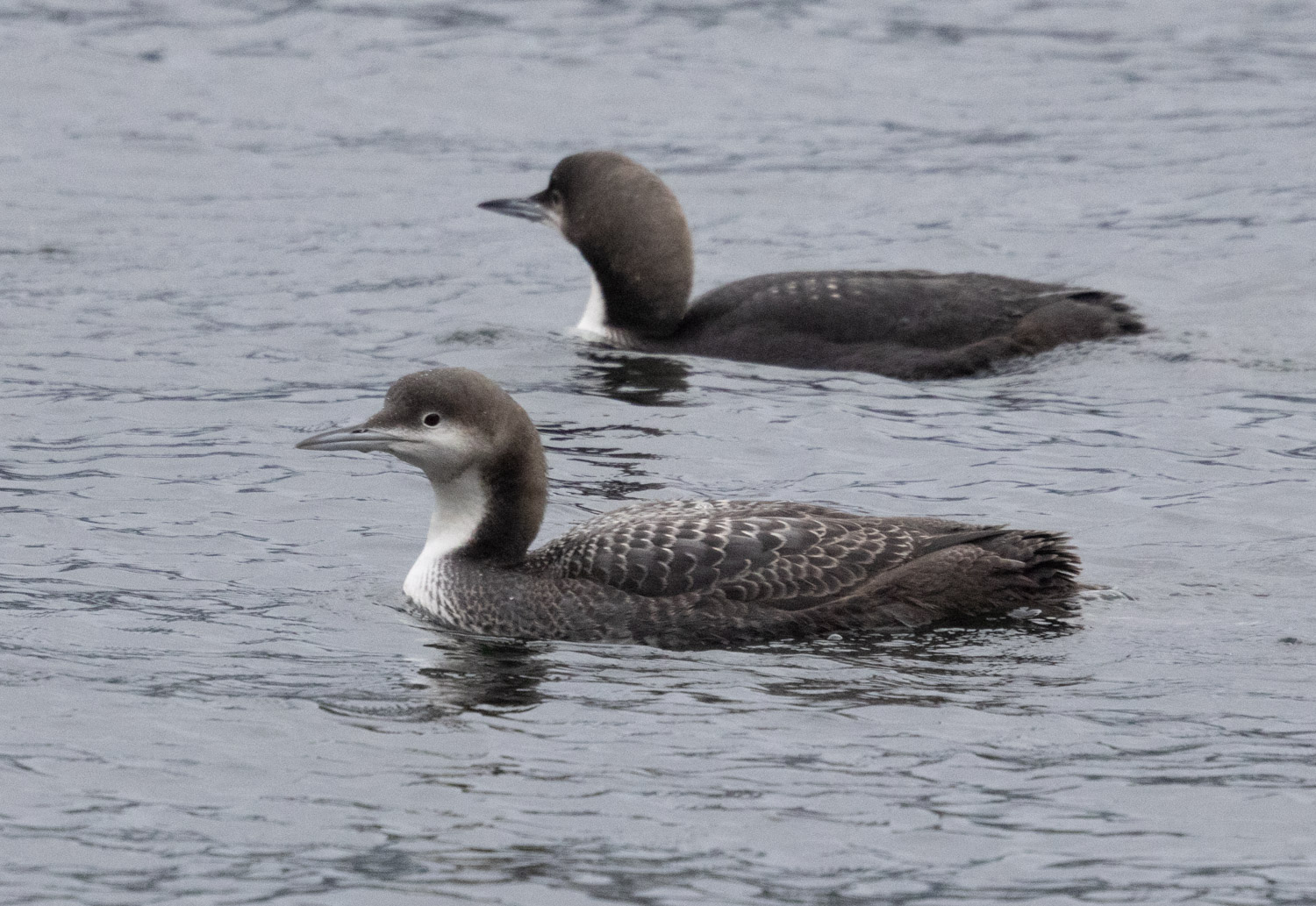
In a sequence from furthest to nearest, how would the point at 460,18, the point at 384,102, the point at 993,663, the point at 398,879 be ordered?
the point at 460,18
the point at 384,102
the point at 993,663
the point at 398,879

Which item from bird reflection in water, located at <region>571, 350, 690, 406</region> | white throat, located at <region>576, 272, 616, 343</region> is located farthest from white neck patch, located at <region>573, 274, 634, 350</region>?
bird reflection in water, located at <region>571, 350, 690, 406</region>

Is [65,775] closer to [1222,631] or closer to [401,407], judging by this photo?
[401,407]

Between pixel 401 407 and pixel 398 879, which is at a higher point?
pixel 401 407

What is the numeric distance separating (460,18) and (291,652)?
15330 mm

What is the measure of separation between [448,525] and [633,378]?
Result: 3623 mm

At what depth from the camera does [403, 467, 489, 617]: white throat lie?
7.65 meters

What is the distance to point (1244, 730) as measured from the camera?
21.0 feet

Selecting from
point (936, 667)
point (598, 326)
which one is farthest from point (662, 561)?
point (598, 326)

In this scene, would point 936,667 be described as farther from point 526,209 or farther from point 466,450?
point 526,209

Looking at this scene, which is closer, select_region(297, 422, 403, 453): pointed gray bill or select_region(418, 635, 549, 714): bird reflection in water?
select_region(418, 635, 549, 714): bird reflection in water

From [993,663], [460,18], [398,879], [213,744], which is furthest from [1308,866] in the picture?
[460,18]

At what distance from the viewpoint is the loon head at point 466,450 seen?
7.46 meters

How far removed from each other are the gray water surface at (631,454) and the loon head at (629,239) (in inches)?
16.9

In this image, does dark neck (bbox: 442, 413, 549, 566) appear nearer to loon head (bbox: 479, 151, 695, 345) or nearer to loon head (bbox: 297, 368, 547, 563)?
loon head (bbox: 297, 368, 547, 563)
